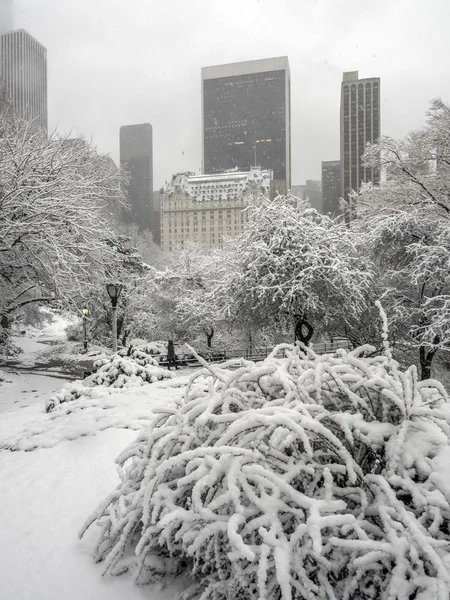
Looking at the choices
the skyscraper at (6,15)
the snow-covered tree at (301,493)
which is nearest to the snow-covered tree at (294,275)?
the snow-covered tree at (301,493)

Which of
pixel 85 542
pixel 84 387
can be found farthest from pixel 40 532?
pixel 84 387

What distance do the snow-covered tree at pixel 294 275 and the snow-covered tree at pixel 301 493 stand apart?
33.5 ft

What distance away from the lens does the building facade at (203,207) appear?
121562mm

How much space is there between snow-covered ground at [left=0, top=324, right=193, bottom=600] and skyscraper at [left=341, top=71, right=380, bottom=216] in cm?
14229

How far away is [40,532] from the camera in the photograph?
3025mm

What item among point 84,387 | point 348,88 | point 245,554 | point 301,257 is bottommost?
point 84,387

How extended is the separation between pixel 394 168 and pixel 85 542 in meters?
17.5

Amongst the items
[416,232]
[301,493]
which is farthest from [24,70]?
[301,493]

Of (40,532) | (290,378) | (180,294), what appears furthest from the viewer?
(180,294)

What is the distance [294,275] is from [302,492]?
11766 mm

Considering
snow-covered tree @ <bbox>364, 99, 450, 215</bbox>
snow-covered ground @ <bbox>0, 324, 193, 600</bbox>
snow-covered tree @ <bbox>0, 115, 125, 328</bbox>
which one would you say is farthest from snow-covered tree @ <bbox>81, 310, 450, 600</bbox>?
snow-covered tree @ <bbox>364, 99, 450, 215</bbox>

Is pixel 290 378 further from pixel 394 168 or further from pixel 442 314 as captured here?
pixel 394 168

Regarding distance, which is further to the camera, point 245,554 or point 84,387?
point 84,387

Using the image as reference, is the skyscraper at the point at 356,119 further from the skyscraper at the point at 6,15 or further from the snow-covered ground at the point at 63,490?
the snow-covered ground at the point at 63,490
